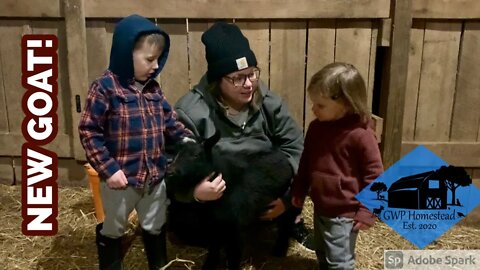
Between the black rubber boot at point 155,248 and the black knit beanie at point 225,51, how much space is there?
824 millimetres

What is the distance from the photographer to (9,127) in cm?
334

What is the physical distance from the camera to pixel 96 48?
307 centimetres

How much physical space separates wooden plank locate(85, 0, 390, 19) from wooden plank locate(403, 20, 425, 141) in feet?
0.75

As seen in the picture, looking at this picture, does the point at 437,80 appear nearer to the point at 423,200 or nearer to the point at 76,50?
the point at 423,200

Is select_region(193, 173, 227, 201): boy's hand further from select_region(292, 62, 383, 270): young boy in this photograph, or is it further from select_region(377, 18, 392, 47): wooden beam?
select_region(377, 18, 392, 47): wooden beam

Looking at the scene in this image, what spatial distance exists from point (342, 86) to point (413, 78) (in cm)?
130

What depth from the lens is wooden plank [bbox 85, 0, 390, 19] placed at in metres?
2.90

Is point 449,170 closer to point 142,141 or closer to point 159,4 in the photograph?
point 142,141

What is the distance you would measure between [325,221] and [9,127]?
92.7 inches

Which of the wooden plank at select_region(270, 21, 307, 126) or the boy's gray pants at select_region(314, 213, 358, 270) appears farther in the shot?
the wooden plank at select_region(270, 21, 307, 126)

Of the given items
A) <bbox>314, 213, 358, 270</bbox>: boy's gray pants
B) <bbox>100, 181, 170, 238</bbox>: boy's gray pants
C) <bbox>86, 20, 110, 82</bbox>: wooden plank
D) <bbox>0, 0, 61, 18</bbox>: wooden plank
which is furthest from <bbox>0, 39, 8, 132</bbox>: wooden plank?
<bbox>314, 213, 358, 270</bbox>: boy's gray pants

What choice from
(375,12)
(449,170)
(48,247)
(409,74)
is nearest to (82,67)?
(48,247)

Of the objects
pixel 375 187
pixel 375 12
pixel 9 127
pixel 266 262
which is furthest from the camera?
pixel 9 127

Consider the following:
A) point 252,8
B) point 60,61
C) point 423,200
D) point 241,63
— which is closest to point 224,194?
point 241,63
